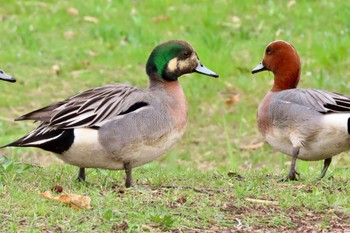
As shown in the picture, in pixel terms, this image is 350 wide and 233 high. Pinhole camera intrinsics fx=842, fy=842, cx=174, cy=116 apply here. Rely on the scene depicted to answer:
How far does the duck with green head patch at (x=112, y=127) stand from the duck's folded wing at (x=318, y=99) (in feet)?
2.56

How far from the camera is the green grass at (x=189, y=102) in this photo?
455 cm

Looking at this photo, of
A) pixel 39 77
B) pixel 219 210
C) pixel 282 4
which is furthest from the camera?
pixel 282 4

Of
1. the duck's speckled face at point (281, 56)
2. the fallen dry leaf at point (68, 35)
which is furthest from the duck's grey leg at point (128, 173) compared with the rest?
the fallen dry leaf at point (68, 35)

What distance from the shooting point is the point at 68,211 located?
453cm

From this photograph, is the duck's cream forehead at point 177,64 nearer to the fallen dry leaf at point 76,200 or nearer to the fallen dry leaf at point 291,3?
the fallen dry leaf at point 76,200

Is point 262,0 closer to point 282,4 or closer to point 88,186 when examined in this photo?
point 282,4

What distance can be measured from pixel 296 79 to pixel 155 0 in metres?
5.58

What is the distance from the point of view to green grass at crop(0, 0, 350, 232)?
4551 mm

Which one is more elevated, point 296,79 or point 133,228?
point 296,79

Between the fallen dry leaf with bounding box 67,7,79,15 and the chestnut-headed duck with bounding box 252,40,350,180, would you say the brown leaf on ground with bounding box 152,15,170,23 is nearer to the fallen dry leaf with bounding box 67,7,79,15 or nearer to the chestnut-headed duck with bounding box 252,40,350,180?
the fallen dry leaf with bounding box 67,7,79,15

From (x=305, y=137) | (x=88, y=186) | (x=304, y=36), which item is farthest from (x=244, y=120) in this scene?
(x=88, y=186)

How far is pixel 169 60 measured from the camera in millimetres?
5547

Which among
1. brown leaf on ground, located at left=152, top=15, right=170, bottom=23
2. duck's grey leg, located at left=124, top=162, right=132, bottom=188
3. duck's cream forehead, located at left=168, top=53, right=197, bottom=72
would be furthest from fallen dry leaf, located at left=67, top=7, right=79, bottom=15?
duck's grey leg, located at left=124, top=162, right=132, bottom=188

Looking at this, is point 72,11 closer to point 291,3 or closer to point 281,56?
point 291,3
